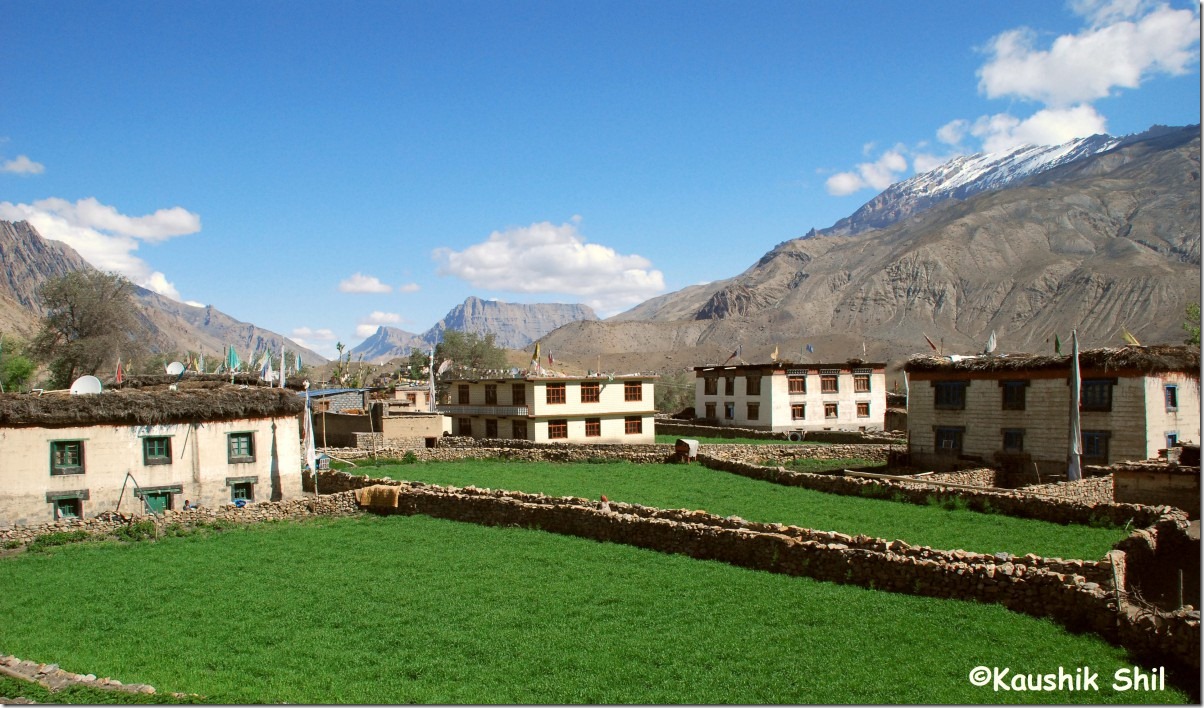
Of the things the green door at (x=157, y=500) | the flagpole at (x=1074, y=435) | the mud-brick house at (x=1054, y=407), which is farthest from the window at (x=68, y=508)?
the mud-brick house at (x=1054, y=407)

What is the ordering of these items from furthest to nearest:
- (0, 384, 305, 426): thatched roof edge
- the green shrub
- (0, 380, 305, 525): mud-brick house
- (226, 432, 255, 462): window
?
(226, 432, 255, 462): window < (0, 384, 305, 426): thatched roof edge < (0, 380, 305, 525): mud-brick house < the green shrub

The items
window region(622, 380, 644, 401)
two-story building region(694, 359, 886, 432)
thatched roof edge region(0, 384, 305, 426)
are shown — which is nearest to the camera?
thatched roof edge region(0, 384, 305, 426)

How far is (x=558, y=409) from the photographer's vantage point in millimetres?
49812

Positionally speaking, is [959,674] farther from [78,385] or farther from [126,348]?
[126,348]

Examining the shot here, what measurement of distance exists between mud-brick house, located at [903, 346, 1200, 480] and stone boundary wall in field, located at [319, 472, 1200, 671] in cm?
1184

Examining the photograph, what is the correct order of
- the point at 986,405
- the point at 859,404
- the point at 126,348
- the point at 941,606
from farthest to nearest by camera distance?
the point at 126,348
the point at 859,404
the point at 986,405
the point at 941,606

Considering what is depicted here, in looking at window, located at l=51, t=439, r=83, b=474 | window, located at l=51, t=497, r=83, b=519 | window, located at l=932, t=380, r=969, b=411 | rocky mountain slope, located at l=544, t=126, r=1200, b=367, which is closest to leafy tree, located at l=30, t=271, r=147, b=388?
window, located at l=51, t=439, r=83, b=474

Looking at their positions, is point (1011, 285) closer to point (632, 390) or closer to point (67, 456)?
point (632, 390)

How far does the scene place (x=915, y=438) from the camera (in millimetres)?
37875

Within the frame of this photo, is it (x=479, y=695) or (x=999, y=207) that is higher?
(x=999, y=207)

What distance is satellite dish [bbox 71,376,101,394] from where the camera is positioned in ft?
92.3

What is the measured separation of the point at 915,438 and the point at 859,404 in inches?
979

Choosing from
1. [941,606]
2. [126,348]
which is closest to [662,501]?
[941,606]

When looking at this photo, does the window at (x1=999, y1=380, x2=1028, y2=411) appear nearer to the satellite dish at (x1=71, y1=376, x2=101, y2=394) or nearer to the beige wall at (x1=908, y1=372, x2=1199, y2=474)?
the beige wall at (x1=908, y1=372, x2=1199, y2=474)
